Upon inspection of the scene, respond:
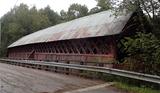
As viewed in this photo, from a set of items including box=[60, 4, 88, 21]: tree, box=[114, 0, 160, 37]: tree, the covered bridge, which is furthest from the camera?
box=[60, 4, 88, 21]: tree

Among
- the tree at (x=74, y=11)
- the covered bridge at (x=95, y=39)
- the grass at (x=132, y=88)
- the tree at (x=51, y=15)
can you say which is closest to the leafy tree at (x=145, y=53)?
the grass at (x=132, y=88)

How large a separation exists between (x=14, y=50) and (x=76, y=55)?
3340 centimetres

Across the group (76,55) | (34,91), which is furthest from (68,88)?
(76,55)

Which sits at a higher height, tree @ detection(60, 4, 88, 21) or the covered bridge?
tree @ detection(60, 4, 88, 21)

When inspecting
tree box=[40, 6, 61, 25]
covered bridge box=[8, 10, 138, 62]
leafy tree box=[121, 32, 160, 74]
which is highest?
tree box=[40, 6, 61, 25]

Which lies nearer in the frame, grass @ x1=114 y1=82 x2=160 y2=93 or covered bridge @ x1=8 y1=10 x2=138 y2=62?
grass @ x1=114 y1=82 x2=160 y2=93

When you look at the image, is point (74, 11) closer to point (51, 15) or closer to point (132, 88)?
point (51, 15)

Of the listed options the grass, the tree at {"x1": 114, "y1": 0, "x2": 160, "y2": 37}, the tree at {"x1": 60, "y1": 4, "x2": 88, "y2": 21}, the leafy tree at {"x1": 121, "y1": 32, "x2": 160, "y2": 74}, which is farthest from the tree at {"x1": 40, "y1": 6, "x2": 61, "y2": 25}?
the grass

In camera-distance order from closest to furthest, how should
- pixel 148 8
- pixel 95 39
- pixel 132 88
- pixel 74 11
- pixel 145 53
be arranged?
pixel 132 88 < pixel 145 53 < pixel 148 8 < pixel 95 39 < pixel 74 11

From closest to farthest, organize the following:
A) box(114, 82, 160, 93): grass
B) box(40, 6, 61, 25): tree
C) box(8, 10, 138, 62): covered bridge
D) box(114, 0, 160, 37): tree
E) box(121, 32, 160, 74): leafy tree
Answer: box(114, 82, 160, 93): grass → box(121, 32, 160, 74): leafy tree → box(114, 0, 160, 37): tree → box(8, 10, 138, 62): covered bridge → box(40, 6, 61, 25): tree

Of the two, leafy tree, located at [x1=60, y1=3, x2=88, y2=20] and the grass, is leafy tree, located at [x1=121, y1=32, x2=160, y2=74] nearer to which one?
the grass

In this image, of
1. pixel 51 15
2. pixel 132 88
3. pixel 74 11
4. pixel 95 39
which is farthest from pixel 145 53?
pixel 74 11

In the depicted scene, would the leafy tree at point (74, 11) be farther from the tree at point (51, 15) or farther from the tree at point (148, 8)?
the tree at point (148, 8)

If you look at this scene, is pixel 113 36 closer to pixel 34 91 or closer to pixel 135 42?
pixel 135 42
